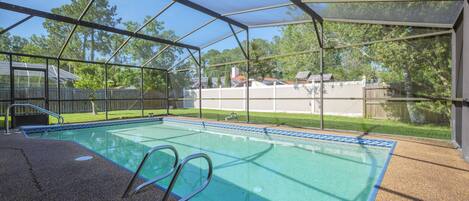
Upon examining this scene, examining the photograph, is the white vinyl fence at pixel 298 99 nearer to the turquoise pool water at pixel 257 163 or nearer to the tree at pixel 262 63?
the turquoise pool water at pixel 257 163

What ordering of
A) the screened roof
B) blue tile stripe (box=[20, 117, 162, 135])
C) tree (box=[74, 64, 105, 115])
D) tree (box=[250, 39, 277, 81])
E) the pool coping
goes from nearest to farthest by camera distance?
the screened roof, the pool coping, blue tile stripe (box=[20, 117, 162, 135]), tree (box=[74, 64, 105, 115]), tree (box=[250, 39, 277, 81])

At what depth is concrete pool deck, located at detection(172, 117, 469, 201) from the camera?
250 cm

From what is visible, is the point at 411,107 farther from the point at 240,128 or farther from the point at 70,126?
the point at 70,126

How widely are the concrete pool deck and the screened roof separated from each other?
2481mm

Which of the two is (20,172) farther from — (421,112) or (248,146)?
(421,112)

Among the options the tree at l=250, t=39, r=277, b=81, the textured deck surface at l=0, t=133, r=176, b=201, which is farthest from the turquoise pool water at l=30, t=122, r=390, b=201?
the tree at l=250, t=39, r=277, b=81

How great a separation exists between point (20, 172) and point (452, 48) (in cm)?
756

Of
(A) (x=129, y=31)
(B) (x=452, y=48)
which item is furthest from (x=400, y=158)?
(A) (x=129, y=31)

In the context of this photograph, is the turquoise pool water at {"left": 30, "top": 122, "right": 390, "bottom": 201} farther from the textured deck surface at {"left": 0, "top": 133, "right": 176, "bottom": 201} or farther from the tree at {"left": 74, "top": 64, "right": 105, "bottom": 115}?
the tree at {"left": 74, "top": 64, "right": 105, "bottom": 115}

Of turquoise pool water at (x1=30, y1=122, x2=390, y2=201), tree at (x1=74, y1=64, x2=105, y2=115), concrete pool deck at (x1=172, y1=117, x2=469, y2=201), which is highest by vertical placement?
tree at (x1=74, y1=64, x2=105, y2=115)

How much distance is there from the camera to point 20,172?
→ 3188mm

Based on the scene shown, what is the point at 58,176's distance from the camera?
304 cm

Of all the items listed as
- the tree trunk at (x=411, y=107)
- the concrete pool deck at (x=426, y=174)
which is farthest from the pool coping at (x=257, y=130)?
the tree trunk at (x=411, y=107)

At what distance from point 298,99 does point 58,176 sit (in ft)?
23.5
